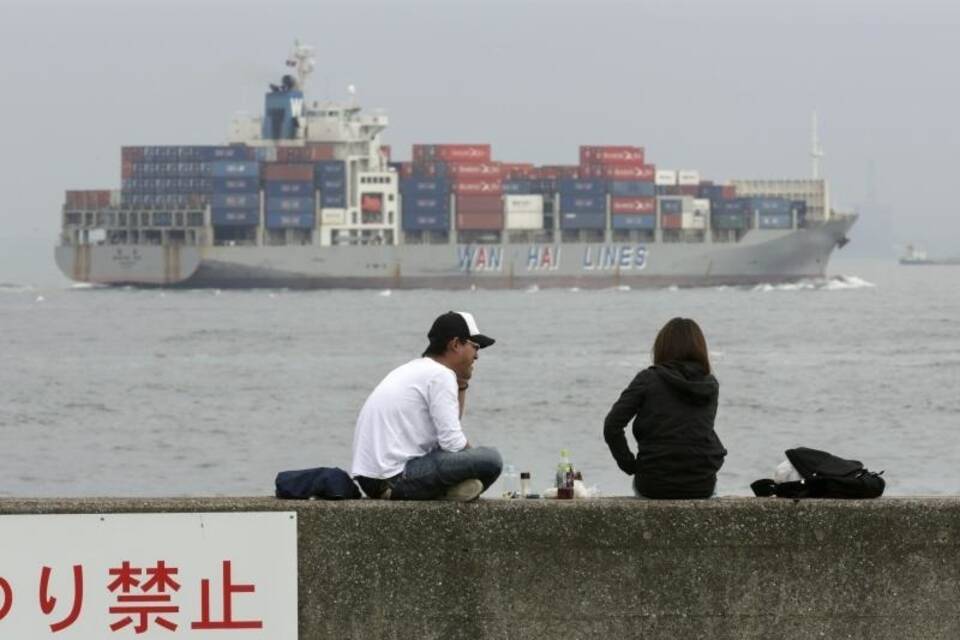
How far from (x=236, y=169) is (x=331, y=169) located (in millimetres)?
5258

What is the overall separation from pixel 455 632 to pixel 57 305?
88.2 meters

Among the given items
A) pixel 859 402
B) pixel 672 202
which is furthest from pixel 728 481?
pixel 672 202

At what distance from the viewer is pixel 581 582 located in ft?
16.0

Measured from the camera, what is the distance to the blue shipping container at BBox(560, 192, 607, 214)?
100875mm

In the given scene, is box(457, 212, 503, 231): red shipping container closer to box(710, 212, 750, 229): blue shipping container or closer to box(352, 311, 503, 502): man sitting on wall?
box(710, 212, 750, 229): blue shipping container

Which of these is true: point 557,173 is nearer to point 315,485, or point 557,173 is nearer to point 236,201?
point 236,201

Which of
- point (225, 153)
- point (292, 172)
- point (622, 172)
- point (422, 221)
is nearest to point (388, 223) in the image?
point (422, 221)

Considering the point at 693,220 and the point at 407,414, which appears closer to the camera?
the point at 407,414

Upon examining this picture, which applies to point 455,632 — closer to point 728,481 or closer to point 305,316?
point 728,481

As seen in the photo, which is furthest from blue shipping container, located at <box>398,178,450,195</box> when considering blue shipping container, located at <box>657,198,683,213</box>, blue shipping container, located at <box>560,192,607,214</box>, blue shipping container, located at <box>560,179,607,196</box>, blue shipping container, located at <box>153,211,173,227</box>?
blue shipping container, located at <box>153,211,173,227</box>

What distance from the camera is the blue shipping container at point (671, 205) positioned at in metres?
101

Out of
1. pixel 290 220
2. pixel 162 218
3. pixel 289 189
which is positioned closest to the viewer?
pixel 290 220

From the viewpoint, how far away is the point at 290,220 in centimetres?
9744

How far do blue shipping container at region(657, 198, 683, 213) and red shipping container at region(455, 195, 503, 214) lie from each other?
28.9 feet
